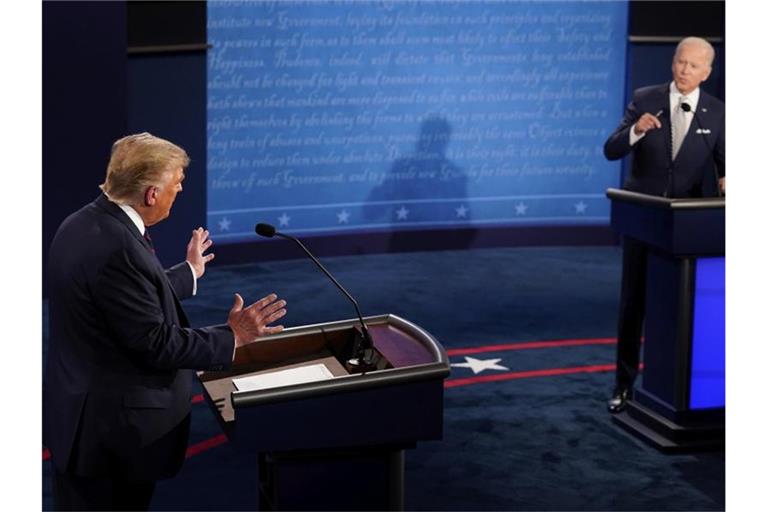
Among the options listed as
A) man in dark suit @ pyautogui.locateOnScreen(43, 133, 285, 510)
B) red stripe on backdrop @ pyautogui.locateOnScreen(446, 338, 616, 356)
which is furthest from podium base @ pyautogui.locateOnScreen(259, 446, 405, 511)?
red stripe on backdrop @ pyautogui.locateOnScreen(446, 338, 616, 356)

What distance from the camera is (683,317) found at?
5125mm

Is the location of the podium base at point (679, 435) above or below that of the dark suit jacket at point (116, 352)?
below

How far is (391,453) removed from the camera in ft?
10.3

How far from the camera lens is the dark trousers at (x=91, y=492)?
321 centimetres

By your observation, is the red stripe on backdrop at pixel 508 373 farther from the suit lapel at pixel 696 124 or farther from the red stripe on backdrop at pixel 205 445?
the suit lapel at pixel 696 124

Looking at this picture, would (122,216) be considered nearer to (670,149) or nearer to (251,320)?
(251,320)

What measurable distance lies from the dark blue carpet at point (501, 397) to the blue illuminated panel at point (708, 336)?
0.84 ft

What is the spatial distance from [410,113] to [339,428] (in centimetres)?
656

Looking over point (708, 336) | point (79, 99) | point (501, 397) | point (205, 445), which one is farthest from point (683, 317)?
point (79, 99)

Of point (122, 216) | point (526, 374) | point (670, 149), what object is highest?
point (670, 149)

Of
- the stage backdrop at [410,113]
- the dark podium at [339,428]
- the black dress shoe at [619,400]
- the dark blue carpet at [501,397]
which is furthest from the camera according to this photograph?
the stage backdrop at [410,113]

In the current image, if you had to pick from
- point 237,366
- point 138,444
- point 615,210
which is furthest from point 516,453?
point 138,444

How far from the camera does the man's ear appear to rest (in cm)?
312

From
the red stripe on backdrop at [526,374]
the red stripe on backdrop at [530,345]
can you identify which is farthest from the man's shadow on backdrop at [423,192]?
the red stripe on backdrop at [526,374]
